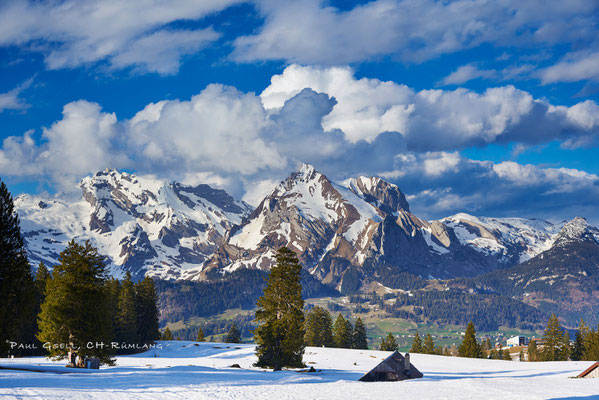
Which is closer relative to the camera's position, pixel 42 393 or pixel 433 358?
pixel 42 393

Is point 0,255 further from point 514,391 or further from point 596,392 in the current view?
point 596,392

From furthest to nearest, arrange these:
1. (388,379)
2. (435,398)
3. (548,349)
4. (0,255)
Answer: (548,349) < (388,379) < (0,255) < (435,398)

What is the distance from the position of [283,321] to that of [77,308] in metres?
23.7

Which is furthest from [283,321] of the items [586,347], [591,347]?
[586,347]

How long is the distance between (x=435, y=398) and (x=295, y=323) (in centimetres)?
3430

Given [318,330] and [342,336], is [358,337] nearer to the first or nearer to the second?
[342,336]

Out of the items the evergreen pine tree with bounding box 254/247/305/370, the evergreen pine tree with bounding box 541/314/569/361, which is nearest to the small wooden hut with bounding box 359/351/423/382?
the evergreen pine tree with bounding box 254/247/305/370

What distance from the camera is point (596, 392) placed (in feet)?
137

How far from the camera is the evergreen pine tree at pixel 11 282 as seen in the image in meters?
50.6

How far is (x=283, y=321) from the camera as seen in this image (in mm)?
70625

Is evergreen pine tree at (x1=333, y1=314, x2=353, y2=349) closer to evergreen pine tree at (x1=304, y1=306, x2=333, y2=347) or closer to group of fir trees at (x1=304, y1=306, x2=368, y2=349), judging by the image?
group of fir trees at (x1=304, y1=306, x2=368, y2=349)

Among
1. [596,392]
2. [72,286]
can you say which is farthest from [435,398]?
[72,286]

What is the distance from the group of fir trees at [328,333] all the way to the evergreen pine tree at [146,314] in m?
36.3

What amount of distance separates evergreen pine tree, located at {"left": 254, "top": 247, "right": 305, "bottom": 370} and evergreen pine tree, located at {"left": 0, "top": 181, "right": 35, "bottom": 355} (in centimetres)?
2809
